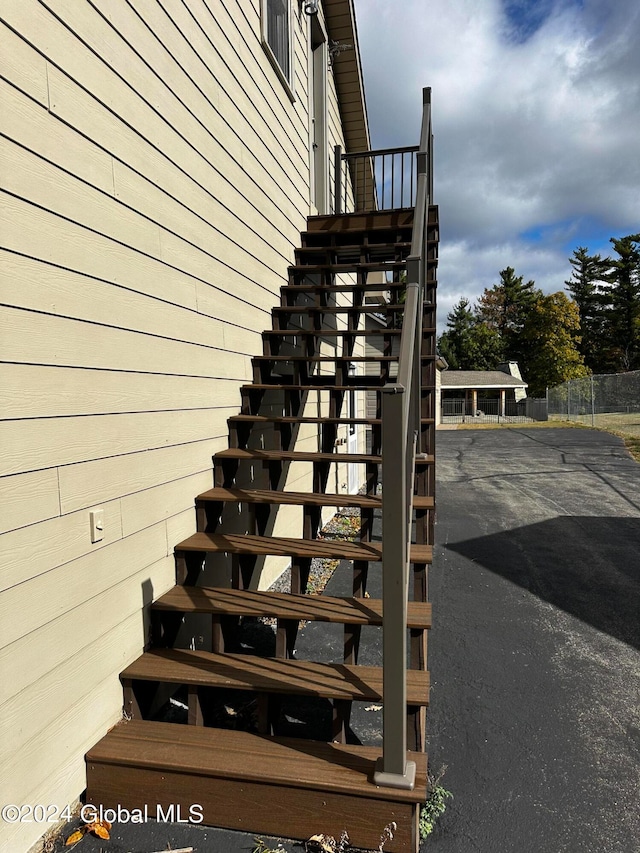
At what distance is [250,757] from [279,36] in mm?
5100

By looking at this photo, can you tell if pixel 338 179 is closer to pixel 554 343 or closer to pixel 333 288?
pixel 333 288

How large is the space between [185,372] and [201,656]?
4.30 feet

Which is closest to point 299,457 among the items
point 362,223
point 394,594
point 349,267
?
point 394,594

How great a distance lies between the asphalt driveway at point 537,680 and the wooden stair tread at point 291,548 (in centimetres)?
80

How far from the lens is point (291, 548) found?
2387 millimetres

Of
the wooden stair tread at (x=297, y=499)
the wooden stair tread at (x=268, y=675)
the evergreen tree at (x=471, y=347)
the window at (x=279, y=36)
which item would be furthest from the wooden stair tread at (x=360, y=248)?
the evergreen tree at (x=471, y=347)

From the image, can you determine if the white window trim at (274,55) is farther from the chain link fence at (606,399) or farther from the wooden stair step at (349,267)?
the chain link fence at (606,399)

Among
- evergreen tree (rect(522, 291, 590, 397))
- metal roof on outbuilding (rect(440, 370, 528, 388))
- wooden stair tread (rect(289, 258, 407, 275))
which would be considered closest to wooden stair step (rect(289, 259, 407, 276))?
wooden stair tread (rect(289, 258, 407, 275))

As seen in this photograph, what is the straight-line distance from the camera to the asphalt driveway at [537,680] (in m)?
1.78

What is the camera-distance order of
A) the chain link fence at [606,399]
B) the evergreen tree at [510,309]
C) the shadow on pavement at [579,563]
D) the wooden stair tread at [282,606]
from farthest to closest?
the evergreen tree at [510,309] < the chain link fence at [606,399] < the shadow on pavement at [579,563] < the wooden stair tread at [282,606]

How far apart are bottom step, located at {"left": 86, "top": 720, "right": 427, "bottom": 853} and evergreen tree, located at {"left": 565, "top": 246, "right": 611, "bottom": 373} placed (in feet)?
144

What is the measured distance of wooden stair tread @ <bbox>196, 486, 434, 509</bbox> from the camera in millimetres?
2576

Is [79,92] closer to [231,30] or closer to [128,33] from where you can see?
[128,33]

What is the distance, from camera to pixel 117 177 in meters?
2.04
